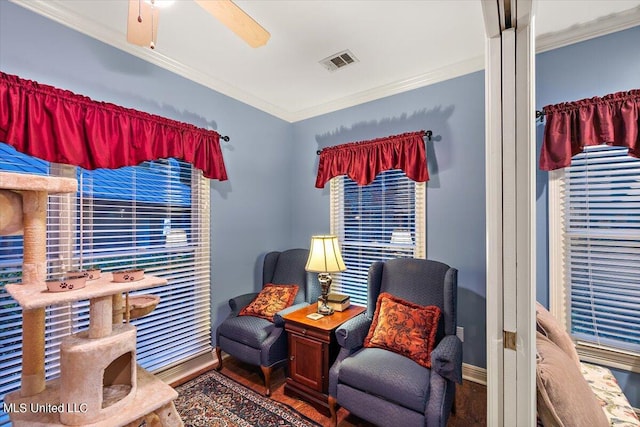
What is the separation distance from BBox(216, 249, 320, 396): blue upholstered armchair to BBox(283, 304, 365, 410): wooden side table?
14 cm

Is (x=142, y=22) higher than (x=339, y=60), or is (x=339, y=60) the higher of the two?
(x=339, y=60)

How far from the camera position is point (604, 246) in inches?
79.0

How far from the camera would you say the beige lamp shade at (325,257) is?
7.88 feet

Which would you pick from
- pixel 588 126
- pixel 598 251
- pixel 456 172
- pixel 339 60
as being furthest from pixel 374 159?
pixel 598 251

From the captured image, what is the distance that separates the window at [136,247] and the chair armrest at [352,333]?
1421 mm

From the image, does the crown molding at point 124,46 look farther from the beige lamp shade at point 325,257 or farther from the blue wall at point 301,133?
the beige lamp shade at point 325,257

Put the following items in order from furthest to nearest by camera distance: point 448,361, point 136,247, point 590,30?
1. point 136,247
2. point 590,30
3. point 448,361

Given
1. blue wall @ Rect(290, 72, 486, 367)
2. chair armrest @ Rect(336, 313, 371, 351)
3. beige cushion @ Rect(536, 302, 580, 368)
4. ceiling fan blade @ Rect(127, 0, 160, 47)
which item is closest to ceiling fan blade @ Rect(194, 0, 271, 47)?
ceiling fan blade @ Rect(127, 0, 160, 47)

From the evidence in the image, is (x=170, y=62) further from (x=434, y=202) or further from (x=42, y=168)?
(x=434, y=202)

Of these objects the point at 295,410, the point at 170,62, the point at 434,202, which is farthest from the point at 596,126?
the point at 170,62

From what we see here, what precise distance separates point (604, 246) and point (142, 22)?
325 cm

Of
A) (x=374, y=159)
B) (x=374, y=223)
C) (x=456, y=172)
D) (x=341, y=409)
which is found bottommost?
(x=341, y=409)

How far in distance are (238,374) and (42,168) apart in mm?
2200

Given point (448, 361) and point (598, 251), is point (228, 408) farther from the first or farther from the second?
point (598, 251)
